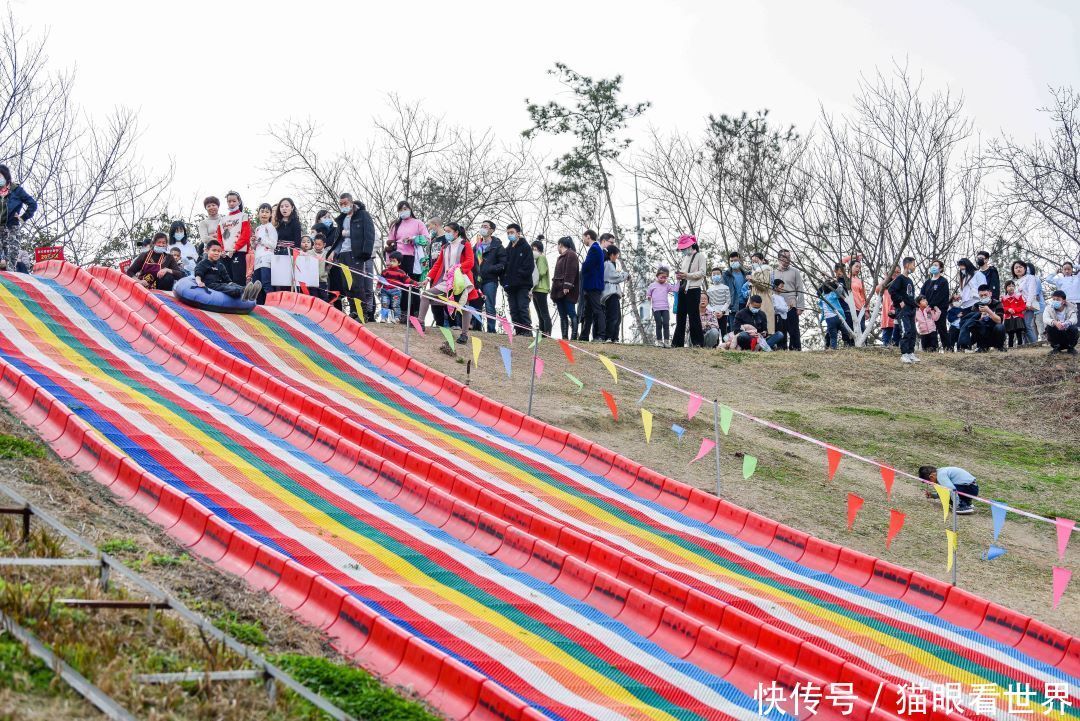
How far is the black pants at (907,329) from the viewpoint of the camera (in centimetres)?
2258

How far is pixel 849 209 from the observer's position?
33031 millimetres

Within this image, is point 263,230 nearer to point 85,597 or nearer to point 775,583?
point 775,583

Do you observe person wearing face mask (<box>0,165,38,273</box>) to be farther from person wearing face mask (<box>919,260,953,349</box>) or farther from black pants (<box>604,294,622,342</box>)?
person wearing face mask (<box>919,260,953,349</box>)

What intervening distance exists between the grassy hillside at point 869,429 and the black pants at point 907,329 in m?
0.35

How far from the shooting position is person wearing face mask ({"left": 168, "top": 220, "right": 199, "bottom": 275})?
2067 centimetres

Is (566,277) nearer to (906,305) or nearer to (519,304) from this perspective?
(519,304)

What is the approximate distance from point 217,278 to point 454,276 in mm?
3570

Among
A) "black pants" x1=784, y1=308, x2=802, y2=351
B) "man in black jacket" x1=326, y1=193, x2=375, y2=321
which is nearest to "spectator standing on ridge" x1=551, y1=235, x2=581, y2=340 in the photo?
"man in black jacket" x1=326, y1=193, x2=375, y2=321

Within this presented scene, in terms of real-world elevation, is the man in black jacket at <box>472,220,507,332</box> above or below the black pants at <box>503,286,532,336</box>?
above

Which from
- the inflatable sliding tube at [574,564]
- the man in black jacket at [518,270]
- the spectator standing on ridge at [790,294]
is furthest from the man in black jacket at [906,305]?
the inflatable sliding tube at [574,564]

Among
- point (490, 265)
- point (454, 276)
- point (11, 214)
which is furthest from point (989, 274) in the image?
point (11, 214)

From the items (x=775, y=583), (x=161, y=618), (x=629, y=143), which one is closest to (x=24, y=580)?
(x=161, y=618)

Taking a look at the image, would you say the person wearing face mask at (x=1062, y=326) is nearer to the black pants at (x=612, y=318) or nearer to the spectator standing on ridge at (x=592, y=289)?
the black pants at (x=612, y=318)

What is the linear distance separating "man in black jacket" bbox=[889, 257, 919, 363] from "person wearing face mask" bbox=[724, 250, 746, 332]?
2.75 metres
